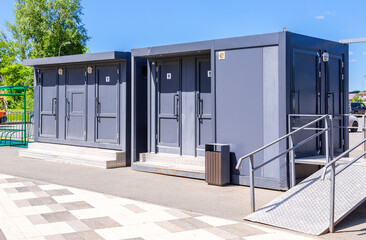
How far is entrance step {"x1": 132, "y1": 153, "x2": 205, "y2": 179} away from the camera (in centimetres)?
962

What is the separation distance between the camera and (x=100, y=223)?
599 cm

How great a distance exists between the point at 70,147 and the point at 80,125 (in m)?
0.72

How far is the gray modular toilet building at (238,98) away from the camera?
329 inches

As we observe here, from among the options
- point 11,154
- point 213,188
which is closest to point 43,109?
point 11,154

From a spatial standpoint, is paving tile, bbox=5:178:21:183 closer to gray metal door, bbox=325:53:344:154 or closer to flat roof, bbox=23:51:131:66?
flat roof, bbox=23:51:131:66

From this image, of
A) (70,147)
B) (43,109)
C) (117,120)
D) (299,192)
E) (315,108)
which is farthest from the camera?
(43,109)

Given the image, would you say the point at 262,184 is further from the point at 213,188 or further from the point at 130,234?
the point at 130,234

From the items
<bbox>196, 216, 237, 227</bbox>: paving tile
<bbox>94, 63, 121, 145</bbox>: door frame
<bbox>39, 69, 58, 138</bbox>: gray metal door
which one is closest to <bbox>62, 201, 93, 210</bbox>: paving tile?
<bbox>196, 216, 237, 227</bbox>: paving tile

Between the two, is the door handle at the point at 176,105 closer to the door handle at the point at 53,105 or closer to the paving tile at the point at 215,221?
the paving tile at the point at 215,221

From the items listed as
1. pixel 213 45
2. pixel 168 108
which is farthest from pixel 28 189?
pixel 213 45

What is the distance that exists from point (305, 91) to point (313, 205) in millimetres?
3116

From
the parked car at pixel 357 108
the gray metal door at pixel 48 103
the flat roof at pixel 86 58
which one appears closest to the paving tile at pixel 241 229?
the flat roof at pixel 86 58

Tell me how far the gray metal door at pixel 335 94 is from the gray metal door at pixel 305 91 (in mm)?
545

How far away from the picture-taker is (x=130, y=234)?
5.48 metres
